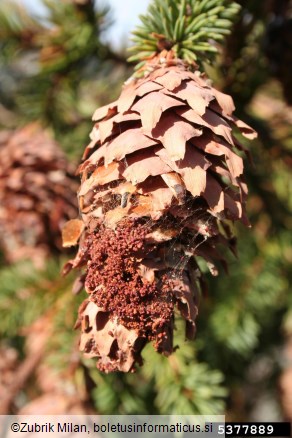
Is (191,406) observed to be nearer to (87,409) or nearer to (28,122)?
(87,409)

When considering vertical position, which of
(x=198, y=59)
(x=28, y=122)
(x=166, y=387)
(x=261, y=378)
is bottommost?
(x=261, y=378)

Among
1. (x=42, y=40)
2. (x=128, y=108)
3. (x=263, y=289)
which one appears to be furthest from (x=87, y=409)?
(x=42, y=40)

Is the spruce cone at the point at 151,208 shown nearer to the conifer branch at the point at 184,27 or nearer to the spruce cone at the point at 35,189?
the conifer branch at the point at 184,27

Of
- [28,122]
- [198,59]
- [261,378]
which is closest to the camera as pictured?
[198,59]

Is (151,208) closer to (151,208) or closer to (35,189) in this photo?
(151,208)

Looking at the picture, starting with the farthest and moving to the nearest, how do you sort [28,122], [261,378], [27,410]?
[261,378]
[28,122]
[27,410]

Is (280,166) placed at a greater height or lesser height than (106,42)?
lesser

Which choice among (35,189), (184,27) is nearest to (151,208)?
(184,27)

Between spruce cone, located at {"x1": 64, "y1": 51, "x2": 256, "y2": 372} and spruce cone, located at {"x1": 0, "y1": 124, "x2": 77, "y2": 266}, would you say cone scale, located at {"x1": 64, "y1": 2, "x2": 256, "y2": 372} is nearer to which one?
spruce cone, located at {"x1": 64, "y1": 51, "x2": 256, "y2": 372}

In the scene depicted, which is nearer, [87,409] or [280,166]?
[87,409]

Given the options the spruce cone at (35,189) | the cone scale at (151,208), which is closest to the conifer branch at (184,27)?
the cone scale at (151,208)
